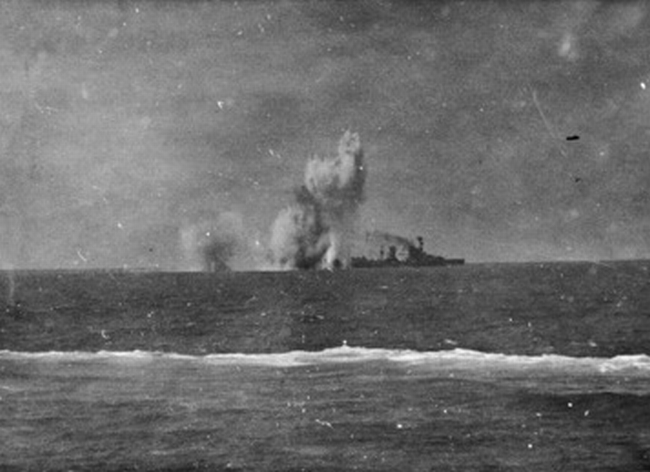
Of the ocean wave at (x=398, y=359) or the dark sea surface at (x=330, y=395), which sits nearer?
the dark sea surface at (x=330, y=395)

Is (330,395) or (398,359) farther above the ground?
(398,359)

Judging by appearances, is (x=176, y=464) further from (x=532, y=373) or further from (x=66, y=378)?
(x=532, y=373)

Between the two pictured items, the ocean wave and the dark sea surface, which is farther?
the ocean wave

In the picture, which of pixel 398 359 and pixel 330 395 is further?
pixel 398 359

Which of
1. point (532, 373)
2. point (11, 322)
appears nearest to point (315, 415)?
point (532, 373)
